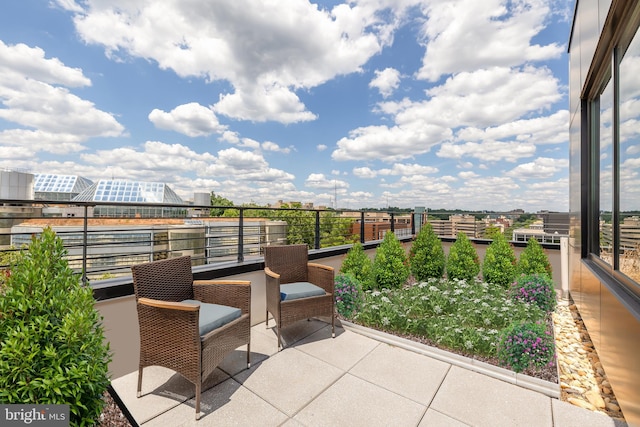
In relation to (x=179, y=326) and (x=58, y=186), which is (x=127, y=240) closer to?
(x=179, y=326)

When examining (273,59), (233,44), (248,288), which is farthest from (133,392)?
(273,59)

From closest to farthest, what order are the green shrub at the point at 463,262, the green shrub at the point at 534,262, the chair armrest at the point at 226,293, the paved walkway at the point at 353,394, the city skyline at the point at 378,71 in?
the paved walkway at the point at 353,394
the chair armrest at the point at 226,293
the green shrub at the point at 534,262
the city skyline at the point at 378,71
the green shrub at the point at 463,262

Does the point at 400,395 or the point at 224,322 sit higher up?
the point at 224,322

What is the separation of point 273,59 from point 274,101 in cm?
410

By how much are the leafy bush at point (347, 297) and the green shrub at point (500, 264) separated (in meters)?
2.85

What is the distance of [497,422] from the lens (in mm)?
1864

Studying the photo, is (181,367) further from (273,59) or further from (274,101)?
(274,101)

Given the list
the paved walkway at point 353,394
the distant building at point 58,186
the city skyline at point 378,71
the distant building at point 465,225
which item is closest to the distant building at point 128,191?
the distant building at point 58,186

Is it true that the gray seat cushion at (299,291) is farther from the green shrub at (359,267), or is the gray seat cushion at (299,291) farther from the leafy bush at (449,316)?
the green shrub at (359,267)

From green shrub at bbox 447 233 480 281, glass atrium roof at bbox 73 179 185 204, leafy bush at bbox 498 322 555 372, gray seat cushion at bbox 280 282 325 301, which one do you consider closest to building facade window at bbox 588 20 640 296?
leafy bush at bbox 498 322 555 372

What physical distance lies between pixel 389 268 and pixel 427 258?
1.08 metres

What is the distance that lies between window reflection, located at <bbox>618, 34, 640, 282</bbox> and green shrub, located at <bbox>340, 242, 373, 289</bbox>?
9.00 ft

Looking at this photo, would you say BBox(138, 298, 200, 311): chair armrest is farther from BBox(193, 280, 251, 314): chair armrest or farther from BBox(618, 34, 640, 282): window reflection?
BBox(618, 34, 640, 282): window reflection

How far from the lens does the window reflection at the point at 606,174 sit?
2588 millimetres
